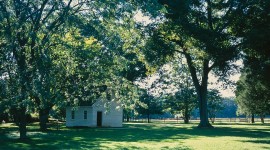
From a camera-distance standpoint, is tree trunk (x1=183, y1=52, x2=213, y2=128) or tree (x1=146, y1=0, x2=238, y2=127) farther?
tree trunk (x1=183, y1=52, x2=213, y2=128)

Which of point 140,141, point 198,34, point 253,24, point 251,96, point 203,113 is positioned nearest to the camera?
point 140,141

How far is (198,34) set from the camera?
3133 cm

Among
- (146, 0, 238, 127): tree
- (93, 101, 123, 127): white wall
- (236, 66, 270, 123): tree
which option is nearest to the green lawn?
(146, 0, 238, 127): tree

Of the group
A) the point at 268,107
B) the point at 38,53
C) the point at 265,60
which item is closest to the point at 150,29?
the point at 265,60

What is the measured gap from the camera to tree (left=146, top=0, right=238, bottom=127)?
31.3 meters

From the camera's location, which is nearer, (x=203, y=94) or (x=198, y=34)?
(x=198, y=34)

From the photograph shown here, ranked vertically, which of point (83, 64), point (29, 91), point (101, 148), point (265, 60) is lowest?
point (101, 148)

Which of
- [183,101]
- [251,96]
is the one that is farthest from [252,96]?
[183,101]

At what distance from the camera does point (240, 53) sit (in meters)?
37.0

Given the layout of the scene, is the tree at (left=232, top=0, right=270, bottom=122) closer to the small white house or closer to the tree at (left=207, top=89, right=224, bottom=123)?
the small white house

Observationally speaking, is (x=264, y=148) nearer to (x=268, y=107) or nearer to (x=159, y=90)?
(x=268, y=107)

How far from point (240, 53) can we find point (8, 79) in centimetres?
2807

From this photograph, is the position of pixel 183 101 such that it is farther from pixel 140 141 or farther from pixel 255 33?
pixel 140 141

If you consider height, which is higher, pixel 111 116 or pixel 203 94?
pixel 203 94
